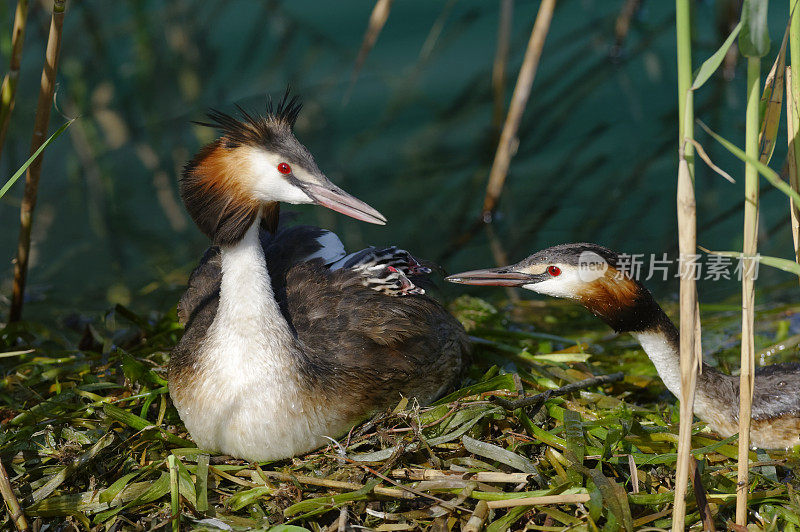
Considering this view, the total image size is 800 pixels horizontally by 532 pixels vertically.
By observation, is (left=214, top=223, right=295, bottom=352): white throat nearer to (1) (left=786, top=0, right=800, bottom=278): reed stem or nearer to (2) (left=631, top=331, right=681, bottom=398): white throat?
(2) (left=631, top=331, right=681, bottom=398): white throat

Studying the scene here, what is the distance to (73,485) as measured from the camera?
3611mm

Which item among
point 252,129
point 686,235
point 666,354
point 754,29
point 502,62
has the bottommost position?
point 686,235

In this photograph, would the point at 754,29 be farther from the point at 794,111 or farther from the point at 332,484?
the point at 332,484

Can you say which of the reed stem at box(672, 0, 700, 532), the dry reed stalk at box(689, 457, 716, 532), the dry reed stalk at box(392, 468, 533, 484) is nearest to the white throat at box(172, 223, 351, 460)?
the dry reed stalk at box(392, 468, 533, 484)

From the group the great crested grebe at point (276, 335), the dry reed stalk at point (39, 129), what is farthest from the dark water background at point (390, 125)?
the great crested grebe at point (276, 335)

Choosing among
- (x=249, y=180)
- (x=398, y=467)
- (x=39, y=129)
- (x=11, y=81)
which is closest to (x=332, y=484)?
(x=398, y=467)

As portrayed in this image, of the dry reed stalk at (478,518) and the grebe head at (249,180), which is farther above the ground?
the grebe head at (249,180)

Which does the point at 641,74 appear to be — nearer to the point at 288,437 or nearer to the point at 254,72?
the point at 254,72

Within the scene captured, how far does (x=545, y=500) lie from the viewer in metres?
3.22

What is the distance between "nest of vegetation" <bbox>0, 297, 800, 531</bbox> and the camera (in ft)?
10.7

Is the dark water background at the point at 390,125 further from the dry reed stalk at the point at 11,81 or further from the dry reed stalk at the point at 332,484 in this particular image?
the dry reed stalk at the point at 332,484

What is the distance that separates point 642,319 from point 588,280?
335mm

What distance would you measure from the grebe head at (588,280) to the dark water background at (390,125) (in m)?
2.25

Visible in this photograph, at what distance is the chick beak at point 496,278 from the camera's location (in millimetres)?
4012
